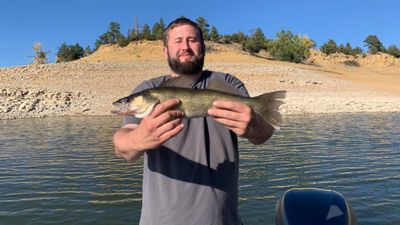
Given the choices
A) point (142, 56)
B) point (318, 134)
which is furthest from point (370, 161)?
point (142, 56)

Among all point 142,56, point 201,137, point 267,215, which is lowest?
point 267,215

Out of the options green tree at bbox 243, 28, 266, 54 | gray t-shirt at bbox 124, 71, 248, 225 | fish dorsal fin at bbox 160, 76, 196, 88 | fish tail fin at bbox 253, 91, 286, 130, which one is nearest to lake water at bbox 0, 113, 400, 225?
gray t-shirt at bbox 124, 71, 248, 225

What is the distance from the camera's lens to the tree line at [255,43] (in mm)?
79375

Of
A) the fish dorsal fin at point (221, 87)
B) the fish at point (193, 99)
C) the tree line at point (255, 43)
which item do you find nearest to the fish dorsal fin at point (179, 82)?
the fish at point (193, 99)

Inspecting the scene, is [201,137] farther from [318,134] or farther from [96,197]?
[318,134]

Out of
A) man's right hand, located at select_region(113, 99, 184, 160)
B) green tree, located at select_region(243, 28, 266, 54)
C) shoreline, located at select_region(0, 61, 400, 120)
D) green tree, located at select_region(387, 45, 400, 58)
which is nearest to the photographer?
man's right hand, located at select_region(113, 99, 184, 160)

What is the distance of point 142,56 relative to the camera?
7138 centimetres

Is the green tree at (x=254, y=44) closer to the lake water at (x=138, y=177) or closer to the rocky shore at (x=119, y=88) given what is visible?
the rocky shore at (x=119, y=88)

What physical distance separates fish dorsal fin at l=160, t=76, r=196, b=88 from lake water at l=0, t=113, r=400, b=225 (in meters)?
5.06

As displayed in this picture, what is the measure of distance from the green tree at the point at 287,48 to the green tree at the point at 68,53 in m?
34.3

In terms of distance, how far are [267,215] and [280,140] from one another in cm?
965

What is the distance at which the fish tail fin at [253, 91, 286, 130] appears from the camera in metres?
3.11

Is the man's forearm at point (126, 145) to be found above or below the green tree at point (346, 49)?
below

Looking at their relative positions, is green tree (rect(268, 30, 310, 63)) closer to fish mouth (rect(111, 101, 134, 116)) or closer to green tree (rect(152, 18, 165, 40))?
green tree (rect(152, 18, 165, 40))
